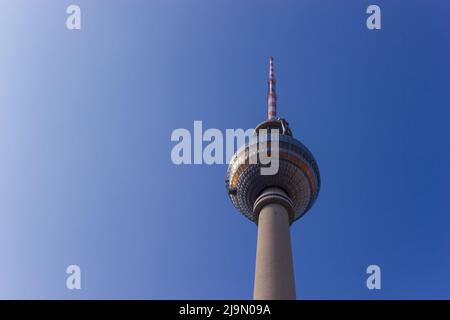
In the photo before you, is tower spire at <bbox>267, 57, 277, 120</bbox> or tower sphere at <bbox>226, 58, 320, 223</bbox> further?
tower spire at <bbox>267, 57, 277, 120</bbox>

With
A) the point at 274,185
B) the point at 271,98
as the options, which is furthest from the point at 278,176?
the point at 271,98

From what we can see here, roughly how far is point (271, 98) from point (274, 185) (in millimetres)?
16227

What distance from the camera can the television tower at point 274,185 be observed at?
51906mm

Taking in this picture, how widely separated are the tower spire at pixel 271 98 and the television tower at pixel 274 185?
2.67 meters

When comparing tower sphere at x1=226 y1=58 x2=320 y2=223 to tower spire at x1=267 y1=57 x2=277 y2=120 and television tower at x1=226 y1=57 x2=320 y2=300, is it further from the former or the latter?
tower spire at x1=267 y1=57 x2=277 y2=120

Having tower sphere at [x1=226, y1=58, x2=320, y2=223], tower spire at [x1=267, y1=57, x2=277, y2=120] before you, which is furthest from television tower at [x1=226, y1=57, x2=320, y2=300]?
tower spire at [x1=267, y1=57, x2=277, y2=120]

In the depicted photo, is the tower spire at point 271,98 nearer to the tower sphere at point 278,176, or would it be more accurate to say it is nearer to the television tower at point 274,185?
the television tower at point 274,185

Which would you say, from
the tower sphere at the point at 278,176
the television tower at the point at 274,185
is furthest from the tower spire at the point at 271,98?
the tower sphere at the point at 278,176

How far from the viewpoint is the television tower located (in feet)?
170

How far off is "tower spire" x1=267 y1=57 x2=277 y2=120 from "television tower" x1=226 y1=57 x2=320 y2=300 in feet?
8.75

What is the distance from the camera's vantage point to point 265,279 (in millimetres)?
47062
